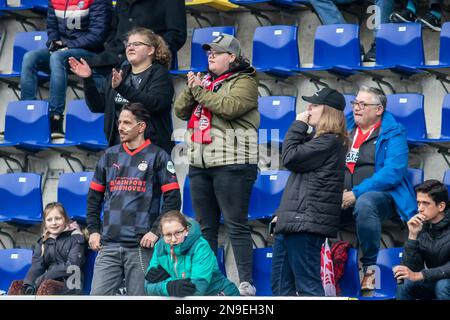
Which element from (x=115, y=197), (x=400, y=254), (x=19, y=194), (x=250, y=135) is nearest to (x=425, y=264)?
(x=400, y=254)

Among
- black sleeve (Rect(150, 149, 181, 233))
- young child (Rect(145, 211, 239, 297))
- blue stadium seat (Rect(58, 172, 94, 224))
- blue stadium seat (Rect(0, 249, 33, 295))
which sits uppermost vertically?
black sleeve (Rect(150, 149, 181, 233))

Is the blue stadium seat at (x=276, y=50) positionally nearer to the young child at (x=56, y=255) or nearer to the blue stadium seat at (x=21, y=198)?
the blue stadium seat at (x=21, y=198)

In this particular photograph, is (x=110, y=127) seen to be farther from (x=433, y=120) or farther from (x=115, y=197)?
(x=433, y=120)

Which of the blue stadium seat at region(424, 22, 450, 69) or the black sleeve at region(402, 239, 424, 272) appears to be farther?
the blue stadium seat at region(424, 22, 450, 69)

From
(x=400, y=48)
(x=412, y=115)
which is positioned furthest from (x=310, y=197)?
(x=400, y=48)

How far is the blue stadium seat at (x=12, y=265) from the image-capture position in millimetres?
8625

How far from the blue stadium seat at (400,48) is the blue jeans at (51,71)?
7.14 ft

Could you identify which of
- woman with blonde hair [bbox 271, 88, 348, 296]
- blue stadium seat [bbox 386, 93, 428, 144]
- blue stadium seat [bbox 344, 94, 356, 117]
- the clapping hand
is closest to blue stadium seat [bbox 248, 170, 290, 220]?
blue stadium seat [bbox 344, 94, 356, 117]

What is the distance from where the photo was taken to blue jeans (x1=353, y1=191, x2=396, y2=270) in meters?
7.43

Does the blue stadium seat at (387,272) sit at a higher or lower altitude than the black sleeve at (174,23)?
lower

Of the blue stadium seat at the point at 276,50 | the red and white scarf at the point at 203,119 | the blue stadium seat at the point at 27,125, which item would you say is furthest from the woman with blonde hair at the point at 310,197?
the blue stadium seat at the point at 27,125

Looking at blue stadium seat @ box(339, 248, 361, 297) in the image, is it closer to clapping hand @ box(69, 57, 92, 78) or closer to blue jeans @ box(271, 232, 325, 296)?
blue jeans @ box(271, 232, 325, 296)

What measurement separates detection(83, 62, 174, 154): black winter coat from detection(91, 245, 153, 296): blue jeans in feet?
2.74
